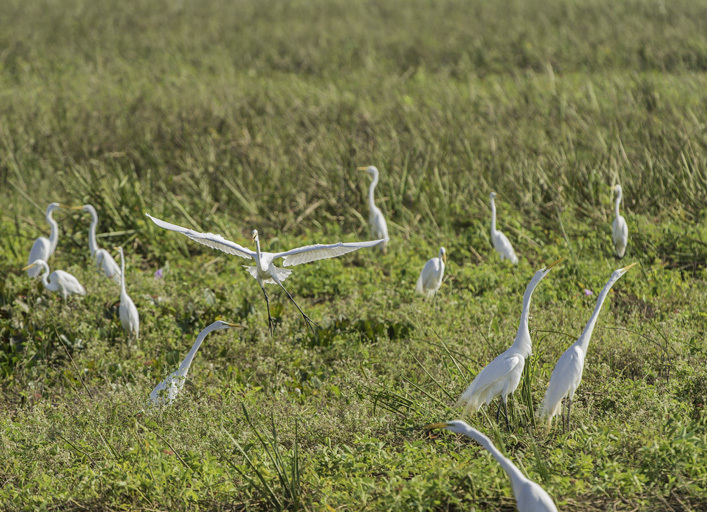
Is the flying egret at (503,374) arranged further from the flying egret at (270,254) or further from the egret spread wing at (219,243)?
the egret spread wing at (219,243)

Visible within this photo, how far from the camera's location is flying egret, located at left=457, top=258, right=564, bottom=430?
3.15 metres

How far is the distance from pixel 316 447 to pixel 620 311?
Answer: 2550mm

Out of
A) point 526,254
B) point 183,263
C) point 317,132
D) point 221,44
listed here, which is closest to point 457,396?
point 526,254

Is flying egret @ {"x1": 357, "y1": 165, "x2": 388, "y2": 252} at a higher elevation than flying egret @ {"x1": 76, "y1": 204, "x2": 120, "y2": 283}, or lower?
lower

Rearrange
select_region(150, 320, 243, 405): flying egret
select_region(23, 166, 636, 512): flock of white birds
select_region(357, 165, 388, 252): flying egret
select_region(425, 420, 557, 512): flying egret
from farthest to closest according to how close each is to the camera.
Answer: select_region(357, 165, 388, 252): flying egret < select_region(150, 320, 243, 405): flying egret < select_region(23, 166, 636, 512): flock of white birds < select_region(425, 420, 557, 512): flying egret

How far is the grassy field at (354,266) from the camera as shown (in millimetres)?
3051

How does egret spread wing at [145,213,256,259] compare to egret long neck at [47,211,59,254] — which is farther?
egret long neck at [47,211,59,254]

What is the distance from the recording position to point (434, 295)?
544cm

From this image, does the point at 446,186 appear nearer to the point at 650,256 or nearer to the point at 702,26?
the point at 650,256

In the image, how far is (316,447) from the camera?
11.3ft

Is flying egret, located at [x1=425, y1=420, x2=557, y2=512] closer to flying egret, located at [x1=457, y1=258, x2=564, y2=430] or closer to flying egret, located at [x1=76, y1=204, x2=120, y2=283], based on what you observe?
flying egret, located at [x1=457, y1=258, x2=564, y2=430]

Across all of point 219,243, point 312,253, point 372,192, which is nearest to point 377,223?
point 372,192

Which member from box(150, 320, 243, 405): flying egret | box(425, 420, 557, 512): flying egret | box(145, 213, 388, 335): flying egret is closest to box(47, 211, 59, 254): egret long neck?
box(145, 213, 388, 335): flying egret

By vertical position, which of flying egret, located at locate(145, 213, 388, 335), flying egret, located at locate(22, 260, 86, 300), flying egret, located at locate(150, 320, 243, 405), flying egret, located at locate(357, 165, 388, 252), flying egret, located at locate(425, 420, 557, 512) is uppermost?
flying egret, located at locate(425, 420, 557, 512)
